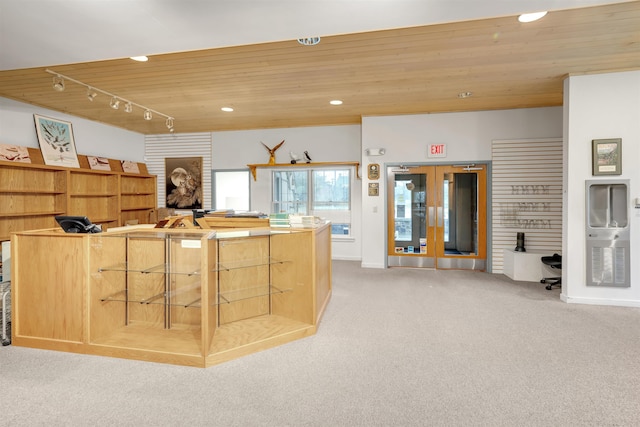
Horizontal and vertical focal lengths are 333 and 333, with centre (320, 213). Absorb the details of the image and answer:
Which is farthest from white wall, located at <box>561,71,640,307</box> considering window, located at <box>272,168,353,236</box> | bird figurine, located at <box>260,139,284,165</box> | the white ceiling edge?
bird figurine, located at <box>260,139,284,165</box>

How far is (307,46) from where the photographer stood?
11.5 ft

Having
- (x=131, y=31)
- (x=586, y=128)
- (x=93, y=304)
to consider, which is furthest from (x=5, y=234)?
(x=586, y=128)

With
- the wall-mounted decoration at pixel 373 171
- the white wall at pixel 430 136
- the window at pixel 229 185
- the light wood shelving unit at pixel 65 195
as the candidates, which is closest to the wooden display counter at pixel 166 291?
the light wood shelving unit at pixel 65 195

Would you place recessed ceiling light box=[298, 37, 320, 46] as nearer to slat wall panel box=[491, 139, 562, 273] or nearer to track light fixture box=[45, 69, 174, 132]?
track light fixture box=[45, 69, 174, 132]

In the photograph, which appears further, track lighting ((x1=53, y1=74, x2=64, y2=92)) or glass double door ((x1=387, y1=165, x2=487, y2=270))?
glass double door ((x1=387, y1=165, x2=487, y2=270))

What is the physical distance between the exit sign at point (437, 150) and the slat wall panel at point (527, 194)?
2.76ft

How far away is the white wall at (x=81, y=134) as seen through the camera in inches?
213

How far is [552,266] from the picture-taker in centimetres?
509

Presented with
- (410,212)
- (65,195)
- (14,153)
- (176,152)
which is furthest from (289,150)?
(14,153)

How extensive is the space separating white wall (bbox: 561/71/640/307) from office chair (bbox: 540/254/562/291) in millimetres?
587

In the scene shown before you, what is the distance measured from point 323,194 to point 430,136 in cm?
255

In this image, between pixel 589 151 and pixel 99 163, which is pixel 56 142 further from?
pixel 589 151

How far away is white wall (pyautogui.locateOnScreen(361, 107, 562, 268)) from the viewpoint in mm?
5973

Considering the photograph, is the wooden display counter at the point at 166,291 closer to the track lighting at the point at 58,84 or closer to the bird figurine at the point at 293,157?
the track lighting at the point at 58,84
